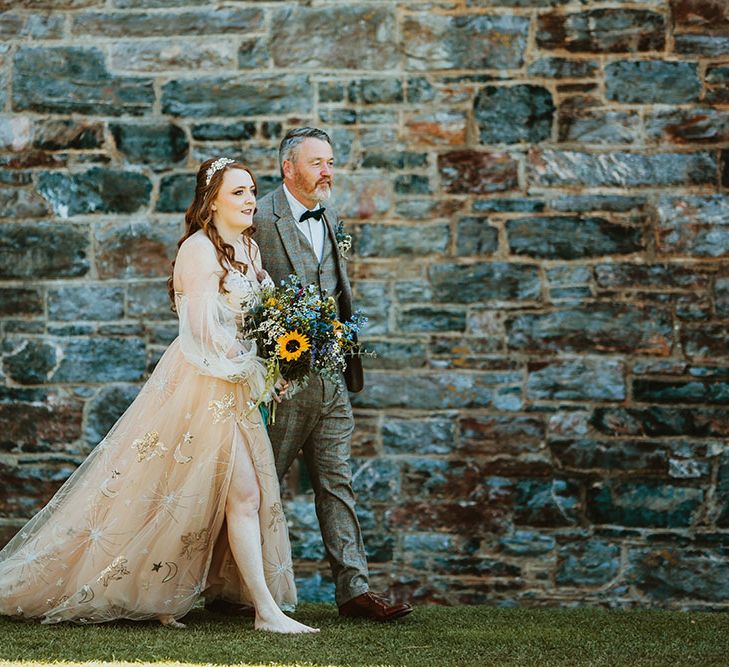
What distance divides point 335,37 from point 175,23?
2.83 feet

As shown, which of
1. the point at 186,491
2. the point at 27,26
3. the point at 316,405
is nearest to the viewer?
the point at 186,491

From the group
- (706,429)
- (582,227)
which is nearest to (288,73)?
(582,227)

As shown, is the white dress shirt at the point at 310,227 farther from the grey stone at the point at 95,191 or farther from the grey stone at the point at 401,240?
the grey stone at the point at 95,191

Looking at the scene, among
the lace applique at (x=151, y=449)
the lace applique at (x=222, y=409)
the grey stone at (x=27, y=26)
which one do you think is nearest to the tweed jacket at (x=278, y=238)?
the lace applique at (x=222, y=409)

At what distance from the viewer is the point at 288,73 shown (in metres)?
6.28

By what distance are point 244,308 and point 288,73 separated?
191 cm

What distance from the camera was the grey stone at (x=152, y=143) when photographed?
6.32 metres

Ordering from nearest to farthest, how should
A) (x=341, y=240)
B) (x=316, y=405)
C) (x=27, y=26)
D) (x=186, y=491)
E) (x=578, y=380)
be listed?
(x=186, y=491)
(x=316, y=405)
(x=341, y=240)
(x=578, y=380)
(x=27, y=26)

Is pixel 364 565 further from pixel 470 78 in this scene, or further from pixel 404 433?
pixel 470 78

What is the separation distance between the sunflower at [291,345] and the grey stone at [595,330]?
176 cm

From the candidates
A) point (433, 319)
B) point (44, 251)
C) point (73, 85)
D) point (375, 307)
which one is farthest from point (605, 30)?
point (44, 251)

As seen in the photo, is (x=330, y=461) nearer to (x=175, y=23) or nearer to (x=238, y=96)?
(x=238, y=96)

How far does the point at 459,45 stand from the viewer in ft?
20.4

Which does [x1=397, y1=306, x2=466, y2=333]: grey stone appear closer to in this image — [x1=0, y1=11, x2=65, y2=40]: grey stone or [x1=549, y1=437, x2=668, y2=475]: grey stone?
[x1=549, y1=437, x2=668, y2=475]: grey stone
